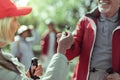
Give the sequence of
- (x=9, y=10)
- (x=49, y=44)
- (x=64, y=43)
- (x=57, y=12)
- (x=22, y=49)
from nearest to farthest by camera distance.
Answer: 1. (x=9, y=10)
2. (x=64, y=43)
3. (x=22, y=49)
4. (x=49, y=44)
5. (x=57, y=12)

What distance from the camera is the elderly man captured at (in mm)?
5508

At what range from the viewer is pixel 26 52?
10750 mm

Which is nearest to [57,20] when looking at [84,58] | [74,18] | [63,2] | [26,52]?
[63,2]

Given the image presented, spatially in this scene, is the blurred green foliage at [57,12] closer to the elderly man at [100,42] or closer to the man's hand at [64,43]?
the elderly man at [100,42]

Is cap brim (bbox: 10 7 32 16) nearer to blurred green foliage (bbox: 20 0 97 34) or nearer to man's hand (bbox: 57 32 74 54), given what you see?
man's hand (bbox: 57 32 74 54)

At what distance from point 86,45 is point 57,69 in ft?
4.91

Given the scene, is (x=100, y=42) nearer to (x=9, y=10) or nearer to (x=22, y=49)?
(x=9, y=10)

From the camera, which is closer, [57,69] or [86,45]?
[57,69]

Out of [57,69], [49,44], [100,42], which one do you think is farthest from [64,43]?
[49,44]

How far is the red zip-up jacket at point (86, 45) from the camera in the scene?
5.51 meters

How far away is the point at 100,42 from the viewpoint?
5578mm

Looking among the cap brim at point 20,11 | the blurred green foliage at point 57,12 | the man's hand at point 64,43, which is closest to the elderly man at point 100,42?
the man's hand at point 64,43

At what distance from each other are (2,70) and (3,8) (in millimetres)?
447

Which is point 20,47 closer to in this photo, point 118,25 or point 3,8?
point 118,25
